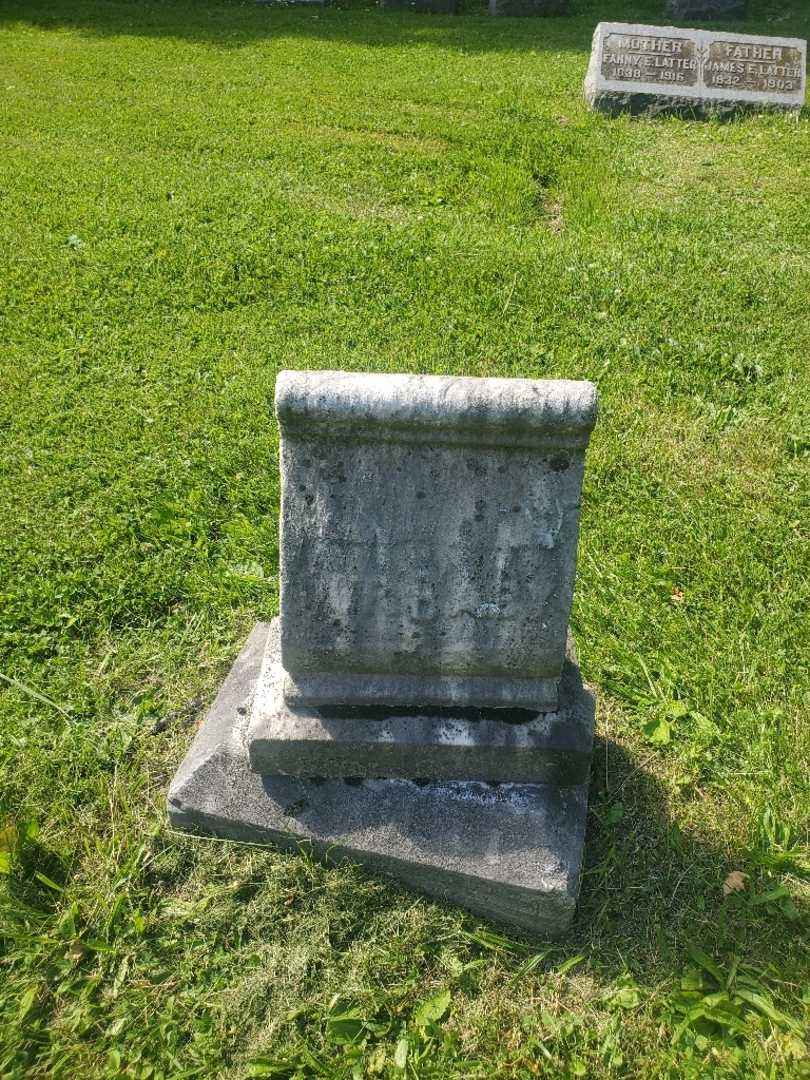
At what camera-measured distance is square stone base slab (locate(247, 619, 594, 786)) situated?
96.0 inches

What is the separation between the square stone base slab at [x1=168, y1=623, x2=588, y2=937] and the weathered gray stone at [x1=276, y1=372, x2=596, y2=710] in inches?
11.1

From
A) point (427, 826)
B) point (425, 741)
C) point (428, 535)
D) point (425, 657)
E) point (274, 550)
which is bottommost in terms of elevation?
point (427, 826)

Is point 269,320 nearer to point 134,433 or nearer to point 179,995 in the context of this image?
point 134,433

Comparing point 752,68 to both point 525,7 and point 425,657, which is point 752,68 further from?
point 425,657

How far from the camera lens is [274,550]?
12.2 ft

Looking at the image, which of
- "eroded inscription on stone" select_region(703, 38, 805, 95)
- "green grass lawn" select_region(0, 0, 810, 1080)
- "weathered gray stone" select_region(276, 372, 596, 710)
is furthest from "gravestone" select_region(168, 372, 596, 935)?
"eroded inscription on stone" select_region(703, 38, 805, 95)

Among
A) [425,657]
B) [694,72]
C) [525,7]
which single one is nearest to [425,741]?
[425,657]

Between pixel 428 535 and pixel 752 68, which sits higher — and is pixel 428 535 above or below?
below

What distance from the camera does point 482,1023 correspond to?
228 cm

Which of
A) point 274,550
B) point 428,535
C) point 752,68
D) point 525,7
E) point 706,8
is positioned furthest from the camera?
point 525,7

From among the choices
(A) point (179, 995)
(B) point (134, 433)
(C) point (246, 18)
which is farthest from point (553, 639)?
(C) point (246, 18)

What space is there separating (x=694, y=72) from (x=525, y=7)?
5.65 meters

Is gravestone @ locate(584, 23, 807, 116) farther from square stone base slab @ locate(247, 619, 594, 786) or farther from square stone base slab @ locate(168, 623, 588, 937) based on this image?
square stone base slab @ locate(168, 623, 588, 937)

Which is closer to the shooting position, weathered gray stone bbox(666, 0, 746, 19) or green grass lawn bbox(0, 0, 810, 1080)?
green grass lawn bbox(0, 0, 810, 1080)
